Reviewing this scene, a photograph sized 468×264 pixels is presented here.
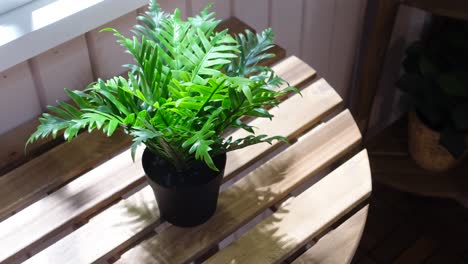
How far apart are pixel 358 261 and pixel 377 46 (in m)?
0.61

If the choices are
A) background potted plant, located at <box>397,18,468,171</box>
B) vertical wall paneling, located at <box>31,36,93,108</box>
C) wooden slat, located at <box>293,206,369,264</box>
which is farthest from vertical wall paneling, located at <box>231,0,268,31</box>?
wooden slat, located at <box>293,206,369,264</box>

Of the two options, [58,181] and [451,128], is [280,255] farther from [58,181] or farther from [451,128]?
[451,128]

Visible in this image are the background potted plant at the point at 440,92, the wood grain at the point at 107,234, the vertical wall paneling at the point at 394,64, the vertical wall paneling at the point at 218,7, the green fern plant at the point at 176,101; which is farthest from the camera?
the vertical wall paneling at the point at 394,64

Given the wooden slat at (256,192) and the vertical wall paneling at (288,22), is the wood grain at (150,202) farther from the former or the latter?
the vertical wall paneling at (288,22)

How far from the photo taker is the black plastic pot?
Answer: 87cm

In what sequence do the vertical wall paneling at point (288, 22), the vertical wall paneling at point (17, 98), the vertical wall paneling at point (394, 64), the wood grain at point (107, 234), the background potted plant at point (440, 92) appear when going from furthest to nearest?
1. the vertical wall paneling at point (394, 64)
2. the background potted plant at point (440, 92)
3. the vertical wall paneling at point (288, 22)
4. the vertical wall paneling at point (17, 98)
5. the wood grain at point (107, 234)

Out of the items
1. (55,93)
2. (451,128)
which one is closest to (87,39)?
(55,93)

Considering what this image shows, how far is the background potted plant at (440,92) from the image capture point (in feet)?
5.05

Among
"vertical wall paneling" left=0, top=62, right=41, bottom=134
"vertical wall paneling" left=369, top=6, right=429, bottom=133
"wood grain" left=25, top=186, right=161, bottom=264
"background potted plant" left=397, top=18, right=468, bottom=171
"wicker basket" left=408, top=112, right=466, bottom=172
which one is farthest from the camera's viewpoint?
"vertical wall paneling" left=369, top=6, right=429, bottom=133

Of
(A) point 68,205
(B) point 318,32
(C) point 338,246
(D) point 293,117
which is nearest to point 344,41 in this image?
(B) point 318,32

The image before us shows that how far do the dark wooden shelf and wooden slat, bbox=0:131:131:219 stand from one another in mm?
956

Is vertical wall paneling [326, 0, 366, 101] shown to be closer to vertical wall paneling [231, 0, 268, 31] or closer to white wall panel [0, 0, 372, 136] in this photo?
white wall panel [0, 0, 372, 136]

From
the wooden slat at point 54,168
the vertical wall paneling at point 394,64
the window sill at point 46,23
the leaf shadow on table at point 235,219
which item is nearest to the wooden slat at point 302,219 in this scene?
the leaf shadow on table at point 235,219

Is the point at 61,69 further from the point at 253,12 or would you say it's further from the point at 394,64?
the point at 394,64
